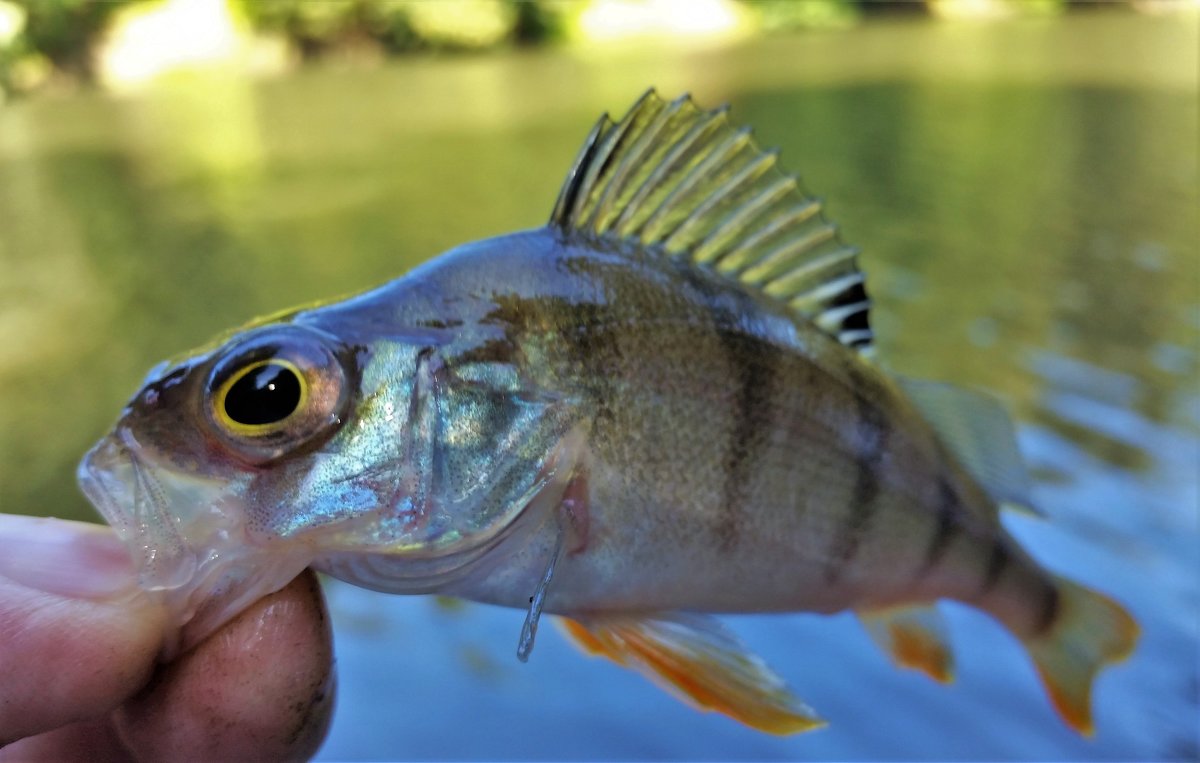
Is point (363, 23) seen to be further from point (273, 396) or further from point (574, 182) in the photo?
point (273, 396)

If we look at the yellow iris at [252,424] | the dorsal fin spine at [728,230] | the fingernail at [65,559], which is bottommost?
the fingernail at [65,559]

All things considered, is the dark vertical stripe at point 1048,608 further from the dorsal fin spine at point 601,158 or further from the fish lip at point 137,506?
the fish lip at point 137,506

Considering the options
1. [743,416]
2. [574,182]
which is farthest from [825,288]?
[574,182]

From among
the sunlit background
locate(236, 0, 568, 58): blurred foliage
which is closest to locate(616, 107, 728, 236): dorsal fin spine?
the sunlit background

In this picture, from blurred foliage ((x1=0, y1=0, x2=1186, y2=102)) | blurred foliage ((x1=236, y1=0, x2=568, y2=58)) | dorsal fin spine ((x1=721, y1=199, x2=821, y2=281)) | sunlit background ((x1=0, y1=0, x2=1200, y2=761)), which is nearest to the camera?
dorsal fin spine ((x1=721, y1=199, x2=821, y2=281))

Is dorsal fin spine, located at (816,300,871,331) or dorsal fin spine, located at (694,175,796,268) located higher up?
dorsal fin spine, located at (694,175,796,268)

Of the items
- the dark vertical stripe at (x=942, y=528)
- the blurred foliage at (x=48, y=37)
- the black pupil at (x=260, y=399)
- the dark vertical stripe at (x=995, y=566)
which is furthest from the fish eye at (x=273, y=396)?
the blurred foliage at (x=48, y=37)

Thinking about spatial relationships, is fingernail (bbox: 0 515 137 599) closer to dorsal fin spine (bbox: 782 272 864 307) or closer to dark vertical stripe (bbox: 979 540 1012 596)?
dorsal fin spine (bbox: 782 272 864 307)
